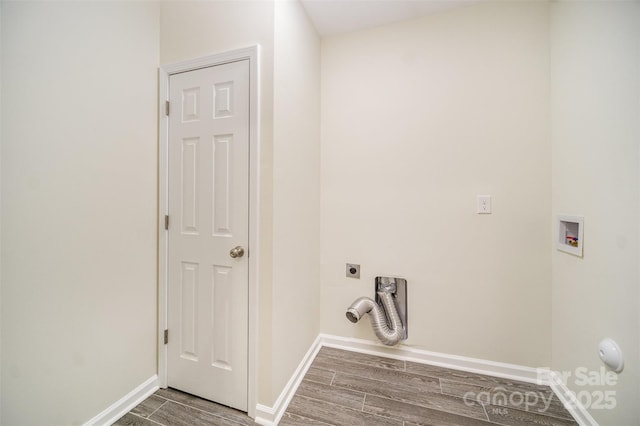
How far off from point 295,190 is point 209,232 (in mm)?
599

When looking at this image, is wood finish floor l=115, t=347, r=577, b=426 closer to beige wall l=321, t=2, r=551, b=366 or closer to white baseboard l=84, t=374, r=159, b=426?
white baseboard l=84, t=374, r=159, b=426

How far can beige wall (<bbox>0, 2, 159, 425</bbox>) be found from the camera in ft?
3.29

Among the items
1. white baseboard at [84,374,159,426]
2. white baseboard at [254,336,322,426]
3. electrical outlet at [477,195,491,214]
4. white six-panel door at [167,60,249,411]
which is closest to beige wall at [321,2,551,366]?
electrical outlet at [477,195,491,214]

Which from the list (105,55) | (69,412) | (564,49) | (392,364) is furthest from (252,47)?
(392,364)

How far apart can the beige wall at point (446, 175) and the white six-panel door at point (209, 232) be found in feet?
2.76

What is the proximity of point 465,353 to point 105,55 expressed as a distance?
297 centimetres

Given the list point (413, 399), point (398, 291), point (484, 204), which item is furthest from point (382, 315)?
point (484, 204)

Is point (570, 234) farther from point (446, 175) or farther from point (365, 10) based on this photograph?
point (365, 10)

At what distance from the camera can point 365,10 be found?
1.72 meters

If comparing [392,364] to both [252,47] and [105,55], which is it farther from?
[105,55]

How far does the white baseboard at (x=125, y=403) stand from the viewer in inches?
49.9

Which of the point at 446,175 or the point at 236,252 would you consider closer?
the point at 236,252

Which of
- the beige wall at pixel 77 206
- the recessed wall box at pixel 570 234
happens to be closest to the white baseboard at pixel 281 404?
the beige wall at pixel 77 206

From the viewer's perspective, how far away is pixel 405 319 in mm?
1821
